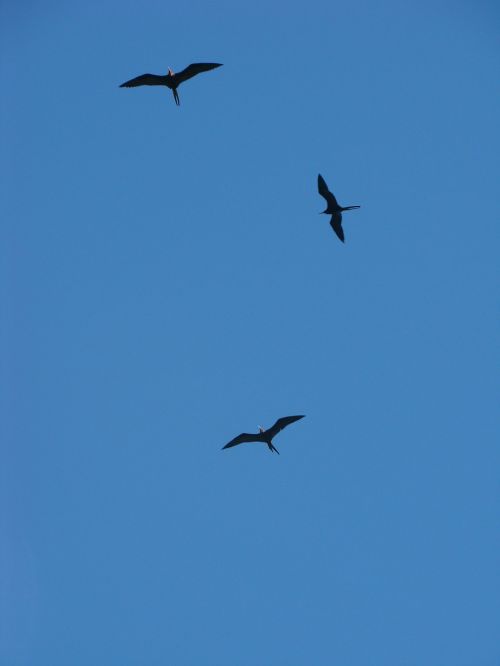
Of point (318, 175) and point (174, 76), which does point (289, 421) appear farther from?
point (174, 76)

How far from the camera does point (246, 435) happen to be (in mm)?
34312

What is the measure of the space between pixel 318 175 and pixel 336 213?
151 centimetres

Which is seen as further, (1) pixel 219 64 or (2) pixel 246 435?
(2) pixel 246 435

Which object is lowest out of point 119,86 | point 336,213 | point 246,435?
point 246,435

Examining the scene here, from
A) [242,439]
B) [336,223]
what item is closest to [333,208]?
[336,223]

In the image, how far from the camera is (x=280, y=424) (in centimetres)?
3412

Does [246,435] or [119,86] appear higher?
[119,86]

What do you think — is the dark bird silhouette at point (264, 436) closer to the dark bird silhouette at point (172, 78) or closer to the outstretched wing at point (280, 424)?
the outstretched wing at point (280, 424)

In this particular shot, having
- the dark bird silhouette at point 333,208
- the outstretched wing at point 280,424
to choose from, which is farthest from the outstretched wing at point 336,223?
the outstretched wing at point 280,424

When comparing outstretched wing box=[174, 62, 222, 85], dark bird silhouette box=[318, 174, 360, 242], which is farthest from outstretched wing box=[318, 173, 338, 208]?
outstretched wing box=[174, 62, 222, 85]

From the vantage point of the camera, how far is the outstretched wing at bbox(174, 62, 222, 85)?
32094 mm

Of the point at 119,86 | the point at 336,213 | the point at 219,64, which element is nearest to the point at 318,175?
the point at 336,213

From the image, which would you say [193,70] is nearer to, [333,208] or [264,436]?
[333,208]

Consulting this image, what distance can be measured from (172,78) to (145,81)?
890 millimetres
